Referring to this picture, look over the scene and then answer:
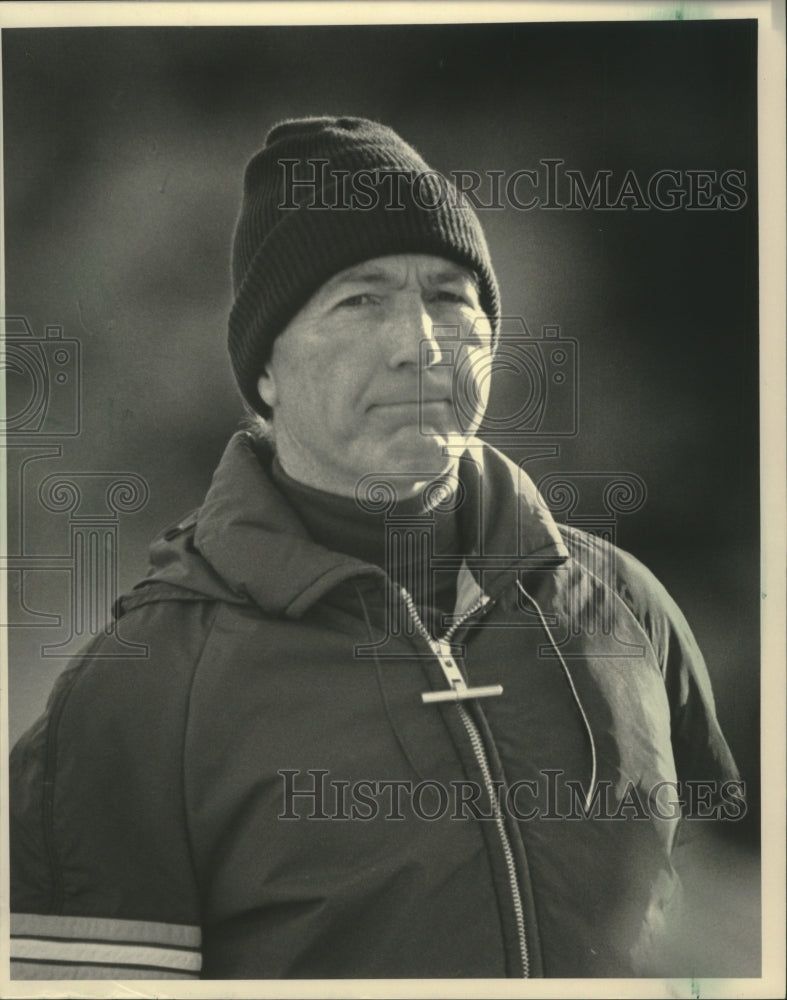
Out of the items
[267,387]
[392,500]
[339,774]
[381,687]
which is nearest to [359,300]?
[267,387]

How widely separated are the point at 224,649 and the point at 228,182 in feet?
2.25

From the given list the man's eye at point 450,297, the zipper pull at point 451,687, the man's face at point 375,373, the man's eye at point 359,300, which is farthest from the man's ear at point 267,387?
the zipper pull at point 451,687

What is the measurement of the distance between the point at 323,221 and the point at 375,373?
230 mm

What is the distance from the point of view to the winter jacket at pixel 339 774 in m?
1.66

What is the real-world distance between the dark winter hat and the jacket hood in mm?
138

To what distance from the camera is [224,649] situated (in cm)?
168

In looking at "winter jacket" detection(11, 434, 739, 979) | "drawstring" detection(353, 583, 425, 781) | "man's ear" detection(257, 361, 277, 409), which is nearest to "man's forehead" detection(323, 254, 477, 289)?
"man's ear" detection(257, 361, 277, 409)

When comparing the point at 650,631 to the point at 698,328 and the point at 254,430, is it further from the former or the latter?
the point at 254,430

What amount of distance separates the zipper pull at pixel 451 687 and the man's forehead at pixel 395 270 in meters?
0.52

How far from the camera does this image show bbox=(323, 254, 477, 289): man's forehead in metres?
1.69

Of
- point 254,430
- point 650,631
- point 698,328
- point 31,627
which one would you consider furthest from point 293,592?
point 698,328

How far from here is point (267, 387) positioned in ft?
5.73

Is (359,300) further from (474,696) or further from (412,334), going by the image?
(474,696)

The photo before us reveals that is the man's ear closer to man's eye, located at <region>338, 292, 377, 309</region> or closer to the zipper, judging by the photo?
man's eye, located at <region>338, 292, 377, 309</region>
